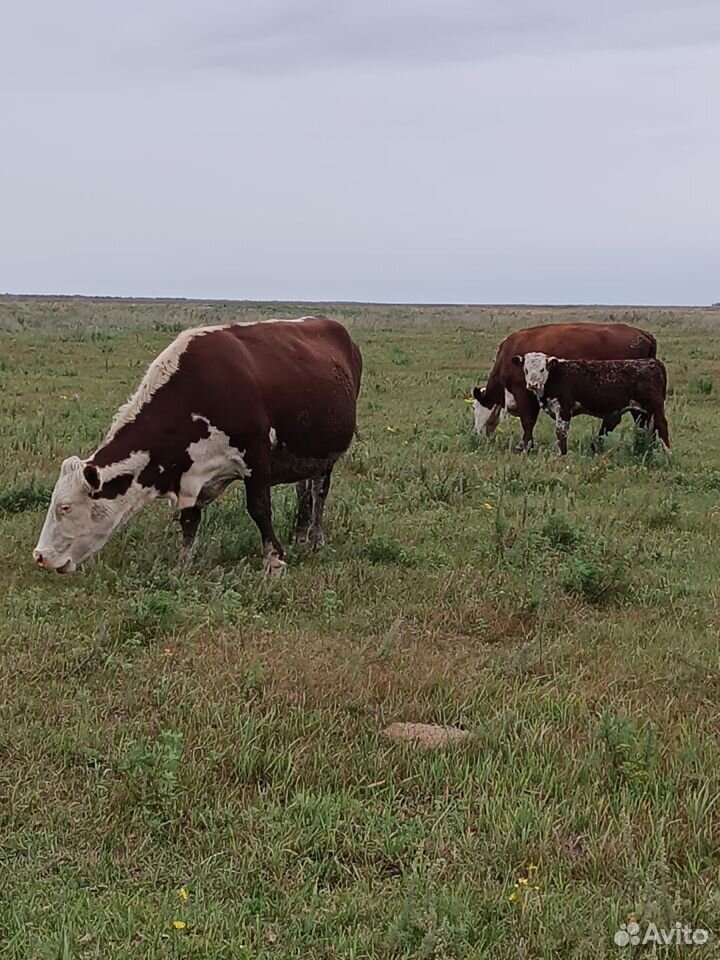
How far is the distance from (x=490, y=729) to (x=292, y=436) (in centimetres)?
371

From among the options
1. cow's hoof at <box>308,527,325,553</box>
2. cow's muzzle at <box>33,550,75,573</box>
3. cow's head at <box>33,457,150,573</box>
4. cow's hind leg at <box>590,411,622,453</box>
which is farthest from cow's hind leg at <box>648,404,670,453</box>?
cow's muzzle at <box>33,550,75,573</box>

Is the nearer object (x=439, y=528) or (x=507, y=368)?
(x=439, y=528)

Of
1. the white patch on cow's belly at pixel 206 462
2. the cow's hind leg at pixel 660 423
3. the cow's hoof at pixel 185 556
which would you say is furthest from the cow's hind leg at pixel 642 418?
the cow's hoof at pixel 185 556

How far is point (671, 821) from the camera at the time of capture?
379 cm

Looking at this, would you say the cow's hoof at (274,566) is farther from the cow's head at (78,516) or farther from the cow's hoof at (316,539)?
the cow's head at (78,516)

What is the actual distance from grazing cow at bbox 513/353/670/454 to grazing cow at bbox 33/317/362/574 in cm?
617

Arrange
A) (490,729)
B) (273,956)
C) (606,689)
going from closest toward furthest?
1. (273,956)
2. (490,729)
3. (606,689)

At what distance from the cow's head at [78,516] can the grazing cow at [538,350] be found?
836 centimetres

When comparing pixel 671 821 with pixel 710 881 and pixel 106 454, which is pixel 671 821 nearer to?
pixel 710 881

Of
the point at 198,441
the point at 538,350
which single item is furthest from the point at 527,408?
the point at 198,441

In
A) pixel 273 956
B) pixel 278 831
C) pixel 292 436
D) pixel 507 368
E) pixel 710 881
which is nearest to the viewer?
pixel 273 956

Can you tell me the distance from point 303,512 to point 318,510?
239 mm

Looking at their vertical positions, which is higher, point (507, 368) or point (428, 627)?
point (507, 368)

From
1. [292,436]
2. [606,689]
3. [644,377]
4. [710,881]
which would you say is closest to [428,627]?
[606,689]
